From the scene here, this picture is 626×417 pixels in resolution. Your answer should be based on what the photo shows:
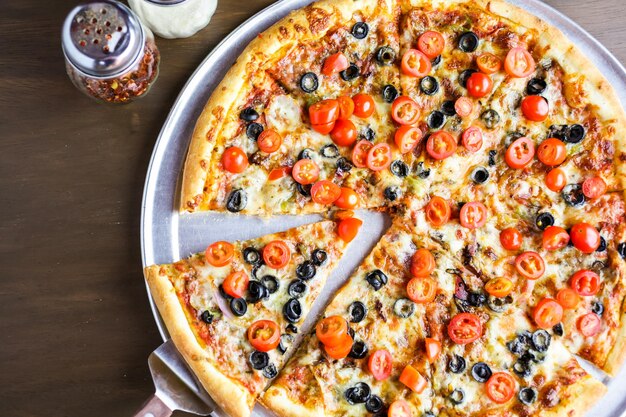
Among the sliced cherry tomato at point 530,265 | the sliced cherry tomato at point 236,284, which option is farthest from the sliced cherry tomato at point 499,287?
the sliced cherry tomato at point 236,284

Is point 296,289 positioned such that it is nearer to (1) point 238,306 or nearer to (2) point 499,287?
(1) point 238,306

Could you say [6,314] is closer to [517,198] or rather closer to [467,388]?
[467,388]

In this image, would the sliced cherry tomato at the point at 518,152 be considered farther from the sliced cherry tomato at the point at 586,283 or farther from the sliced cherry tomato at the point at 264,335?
the sliced cherry tomato at the point at 264,335

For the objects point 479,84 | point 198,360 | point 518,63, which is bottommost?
point 198,360

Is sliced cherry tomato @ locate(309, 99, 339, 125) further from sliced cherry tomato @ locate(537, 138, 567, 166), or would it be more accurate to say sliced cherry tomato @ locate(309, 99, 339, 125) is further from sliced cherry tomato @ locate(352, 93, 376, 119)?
sliced cherry tomato @ locate(537, 138, 567, 166)

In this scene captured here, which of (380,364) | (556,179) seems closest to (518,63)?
(556,179)
